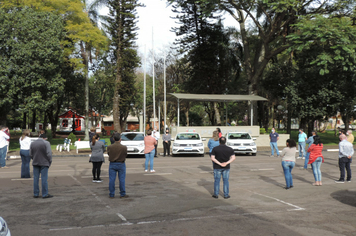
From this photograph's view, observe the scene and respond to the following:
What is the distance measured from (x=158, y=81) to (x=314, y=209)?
48943 mm

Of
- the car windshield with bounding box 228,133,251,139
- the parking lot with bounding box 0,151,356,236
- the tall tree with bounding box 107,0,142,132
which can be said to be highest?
the tall tree with bounding box 107,0,142,132

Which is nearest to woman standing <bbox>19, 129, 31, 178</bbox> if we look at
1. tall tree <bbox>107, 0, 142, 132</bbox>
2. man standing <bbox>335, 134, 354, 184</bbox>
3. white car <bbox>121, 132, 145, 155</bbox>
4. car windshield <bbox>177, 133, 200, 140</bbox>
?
white car <bbox>121, 132, 145, 155</bbox>

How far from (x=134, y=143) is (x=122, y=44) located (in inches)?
861

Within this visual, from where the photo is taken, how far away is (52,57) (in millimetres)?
30375

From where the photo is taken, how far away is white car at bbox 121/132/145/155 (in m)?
21.0

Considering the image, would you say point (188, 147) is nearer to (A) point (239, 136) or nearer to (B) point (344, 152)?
(A) point (239, 136)

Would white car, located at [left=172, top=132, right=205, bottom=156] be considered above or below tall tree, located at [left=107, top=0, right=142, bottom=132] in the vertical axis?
below

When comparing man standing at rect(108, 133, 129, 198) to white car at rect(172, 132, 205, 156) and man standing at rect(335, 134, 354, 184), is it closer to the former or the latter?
man standing at rect(335, 134, 354, 184)

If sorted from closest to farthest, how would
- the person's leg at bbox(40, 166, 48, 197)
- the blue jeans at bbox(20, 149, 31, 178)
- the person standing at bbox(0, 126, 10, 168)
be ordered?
the person's leg at bbox(40, 166, 48, 197) < the blue jeans at bbox(20, 149, 31, 178) < the person standing at bbox(0, 126, 10, 168)

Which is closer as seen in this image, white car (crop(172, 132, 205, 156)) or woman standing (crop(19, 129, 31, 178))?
woman standing (crop(19, 129, 31, 178))

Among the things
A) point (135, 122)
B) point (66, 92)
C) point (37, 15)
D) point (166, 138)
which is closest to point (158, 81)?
point (66, 92)

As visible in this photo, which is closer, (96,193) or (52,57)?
(96,193)

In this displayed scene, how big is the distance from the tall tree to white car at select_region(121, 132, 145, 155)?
1810 cm

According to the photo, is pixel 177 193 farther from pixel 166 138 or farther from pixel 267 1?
pixel 267 1
